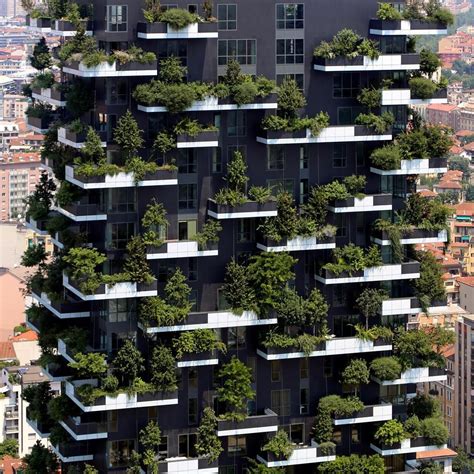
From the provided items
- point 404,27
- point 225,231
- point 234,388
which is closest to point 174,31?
point 225,231

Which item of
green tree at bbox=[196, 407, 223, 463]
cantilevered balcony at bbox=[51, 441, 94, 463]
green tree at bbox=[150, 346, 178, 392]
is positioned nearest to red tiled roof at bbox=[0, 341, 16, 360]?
cantilevered balcony at bbox=[51, 441, 94, 463]

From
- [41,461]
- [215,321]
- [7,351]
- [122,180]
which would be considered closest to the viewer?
[122,180]

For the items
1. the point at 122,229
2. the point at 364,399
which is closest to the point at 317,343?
the point at 364,399

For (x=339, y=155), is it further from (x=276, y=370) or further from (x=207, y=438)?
(x=207, y=438)

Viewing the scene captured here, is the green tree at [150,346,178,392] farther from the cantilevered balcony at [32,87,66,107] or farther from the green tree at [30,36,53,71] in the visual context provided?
the green tree at [30,36,53,71]

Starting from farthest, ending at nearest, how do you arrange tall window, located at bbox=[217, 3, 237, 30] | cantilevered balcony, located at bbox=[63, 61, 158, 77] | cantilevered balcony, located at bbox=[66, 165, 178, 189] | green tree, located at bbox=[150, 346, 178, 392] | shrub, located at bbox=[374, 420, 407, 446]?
shrub, located at bbox=[374, 420, 407, 446] → tall window, located at bbox=[217, 3, 237, 30] → green tree, located at bbox=[150, 346, 178, 392] → cantilevered balcony, located at bbox=[66, 165, 178, 189] → cantilevered balcony, located at bbox=[63, 61, 158, 77]

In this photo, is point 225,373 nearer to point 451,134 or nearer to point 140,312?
point 140,312
